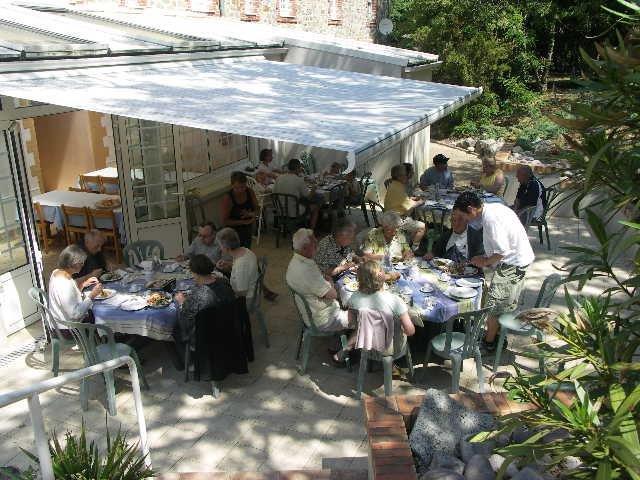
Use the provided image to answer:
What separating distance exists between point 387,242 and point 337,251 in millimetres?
581

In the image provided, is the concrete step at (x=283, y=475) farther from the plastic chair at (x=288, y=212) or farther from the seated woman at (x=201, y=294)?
the plastic chair at (x=288, y=212)

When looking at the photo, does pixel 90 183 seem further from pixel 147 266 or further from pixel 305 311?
pixel 305 311

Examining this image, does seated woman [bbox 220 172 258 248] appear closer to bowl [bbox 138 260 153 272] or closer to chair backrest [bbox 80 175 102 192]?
bowl [bbox 138 260 153 272]

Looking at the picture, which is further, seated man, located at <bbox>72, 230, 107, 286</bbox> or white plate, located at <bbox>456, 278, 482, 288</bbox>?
seated man, located at <bbox>72, 230, 107, 286</bbox>

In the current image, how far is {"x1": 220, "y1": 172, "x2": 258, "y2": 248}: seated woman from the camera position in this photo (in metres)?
8.33

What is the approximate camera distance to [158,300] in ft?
18.9

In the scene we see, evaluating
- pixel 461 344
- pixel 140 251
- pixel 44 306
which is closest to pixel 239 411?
pixel 44 306

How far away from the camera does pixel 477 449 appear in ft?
12.7

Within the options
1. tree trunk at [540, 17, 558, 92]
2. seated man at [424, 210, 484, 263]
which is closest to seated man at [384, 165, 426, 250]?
seated man at [424, 210, 484, 263]

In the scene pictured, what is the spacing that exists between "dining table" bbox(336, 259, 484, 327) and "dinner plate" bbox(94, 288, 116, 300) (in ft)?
7.24

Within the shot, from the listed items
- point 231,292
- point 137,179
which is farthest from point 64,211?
point 231,292

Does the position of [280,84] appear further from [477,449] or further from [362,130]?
[477,449]

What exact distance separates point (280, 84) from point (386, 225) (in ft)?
7.93

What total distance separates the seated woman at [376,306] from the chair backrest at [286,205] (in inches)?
180
